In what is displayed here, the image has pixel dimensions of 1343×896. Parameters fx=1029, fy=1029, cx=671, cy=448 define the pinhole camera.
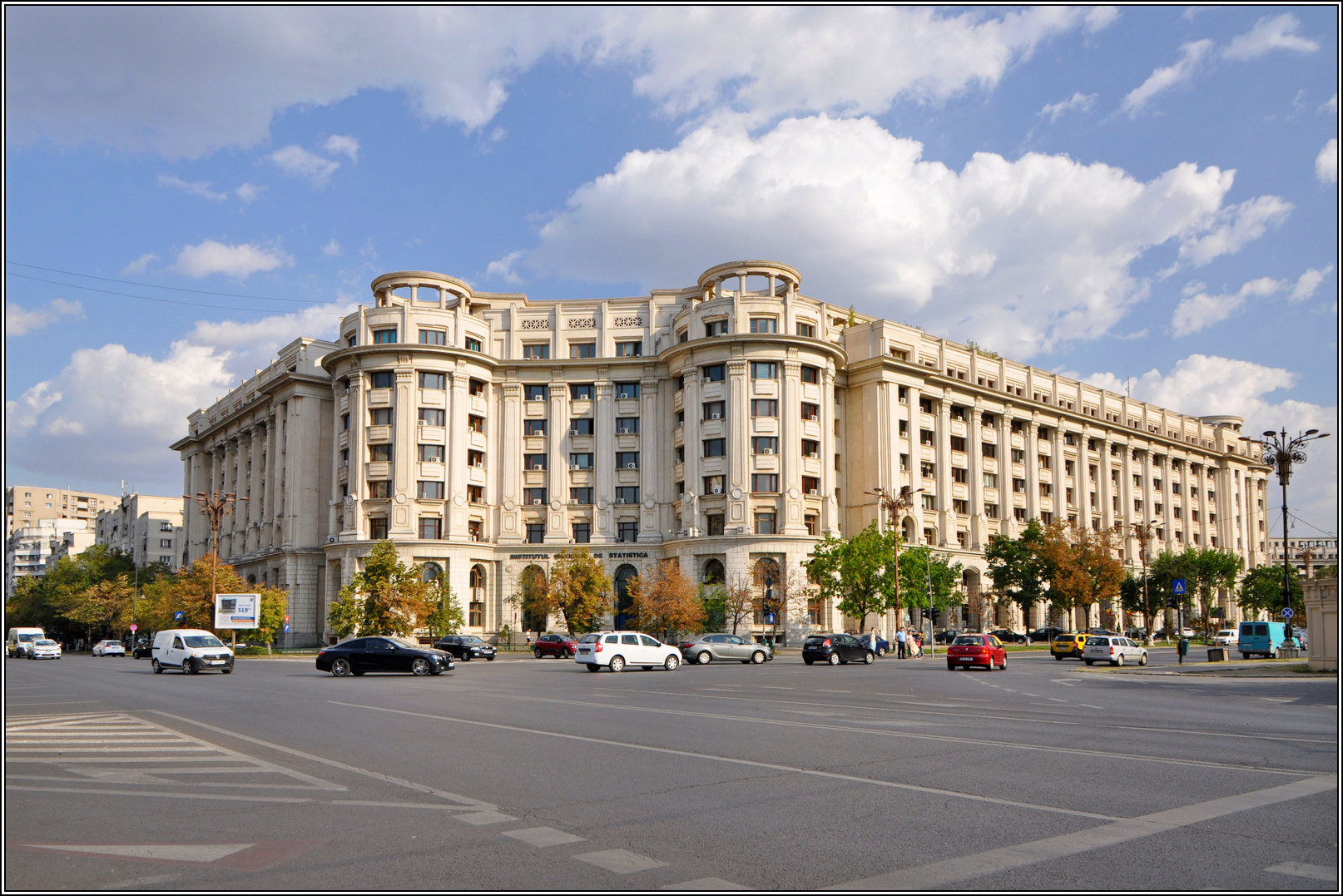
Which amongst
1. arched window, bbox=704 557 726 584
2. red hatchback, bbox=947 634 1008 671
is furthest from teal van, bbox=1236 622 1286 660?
arched window, bbox=704 557 726 584

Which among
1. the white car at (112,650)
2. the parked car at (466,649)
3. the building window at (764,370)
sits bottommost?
the white car at (112,650)

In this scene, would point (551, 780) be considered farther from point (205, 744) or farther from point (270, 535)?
point (270, 535)

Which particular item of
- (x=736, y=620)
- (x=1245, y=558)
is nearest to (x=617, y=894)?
(x=736, y=620)

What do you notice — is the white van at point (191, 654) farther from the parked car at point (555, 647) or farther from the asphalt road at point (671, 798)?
the parked car at point (555, 647)

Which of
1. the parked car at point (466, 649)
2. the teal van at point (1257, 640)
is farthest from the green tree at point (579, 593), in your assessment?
the teal van at point (1257, 640)

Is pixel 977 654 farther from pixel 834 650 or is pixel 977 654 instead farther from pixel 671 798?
pixel 671 798

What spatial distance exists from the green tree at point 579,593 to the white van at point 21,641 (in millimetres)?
33545

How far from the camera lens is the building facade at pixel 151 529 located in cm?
14488

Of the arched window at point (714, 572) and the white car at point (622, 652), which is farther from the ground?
the arched window at point (714, 572)

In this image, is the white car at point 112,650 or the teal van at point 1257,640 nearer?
the teal van at point 1257,640

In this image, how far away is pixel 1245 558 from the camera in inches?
4993

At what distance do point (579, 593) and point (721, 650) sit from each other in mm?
24457

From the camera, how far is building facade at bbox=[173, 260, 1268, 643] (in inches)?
2953

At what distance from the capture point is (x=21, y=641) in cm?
7250
